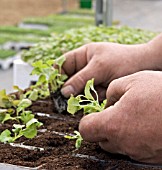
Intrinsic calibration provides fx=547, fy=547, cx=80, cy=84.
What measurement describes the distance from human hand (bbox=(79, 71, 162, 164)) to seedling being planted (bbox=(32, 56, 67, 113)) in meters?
0.58

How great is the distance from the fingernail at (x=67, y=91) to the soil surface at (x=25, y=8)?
8.26 meters

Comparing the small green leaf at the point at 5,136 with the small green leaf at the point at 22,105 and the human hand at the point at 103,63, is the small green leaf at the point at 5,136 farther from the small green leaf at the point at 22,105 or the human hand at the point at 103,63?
the human hand at the point at 103,63

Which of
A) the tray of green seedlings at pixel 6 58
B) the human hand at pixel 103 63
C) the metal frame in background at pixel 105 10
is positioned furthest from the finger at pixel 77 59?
the tray of green seedlings at pixel 6 58

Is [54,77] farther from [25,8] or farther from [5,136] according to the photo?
[25,8]

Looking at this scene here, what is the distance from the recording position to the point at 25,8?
40.7 ft

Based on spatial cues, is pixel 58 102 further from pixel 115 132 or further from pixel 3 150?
pixel 115 132

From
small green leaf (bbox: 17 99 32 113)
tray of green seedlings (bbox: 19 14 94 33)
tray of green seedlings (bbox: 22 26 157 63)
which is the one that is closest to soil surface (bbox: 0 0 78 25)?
tray of green seedlings (bbox: 19 14 94 33)

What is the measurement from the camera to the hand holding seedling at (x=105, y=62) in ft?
6.11

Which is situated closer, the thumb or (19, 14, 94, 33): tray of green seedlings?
the thumb

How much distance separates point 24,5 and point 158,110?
38.6 ft

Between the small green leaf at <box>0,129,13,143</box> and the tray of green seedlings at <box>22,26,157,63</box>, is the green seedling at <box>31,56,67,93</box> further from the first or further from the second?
the tray of green seedlings at <box>22,26,157,63</box>

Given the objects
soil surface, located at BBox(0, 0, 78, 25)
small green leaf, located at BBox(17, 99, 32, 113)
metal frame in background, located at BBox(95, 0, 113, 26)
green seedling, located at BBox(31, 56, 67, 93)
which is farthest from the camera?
soil surface, located at BBox(0, 0, 78, 25)

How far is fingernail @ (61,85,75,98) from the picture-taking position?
1957 mm

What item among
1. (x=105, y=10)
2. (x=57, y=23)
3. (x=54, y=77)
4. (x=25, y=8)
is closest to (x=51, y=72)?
(x=54, y=77)
